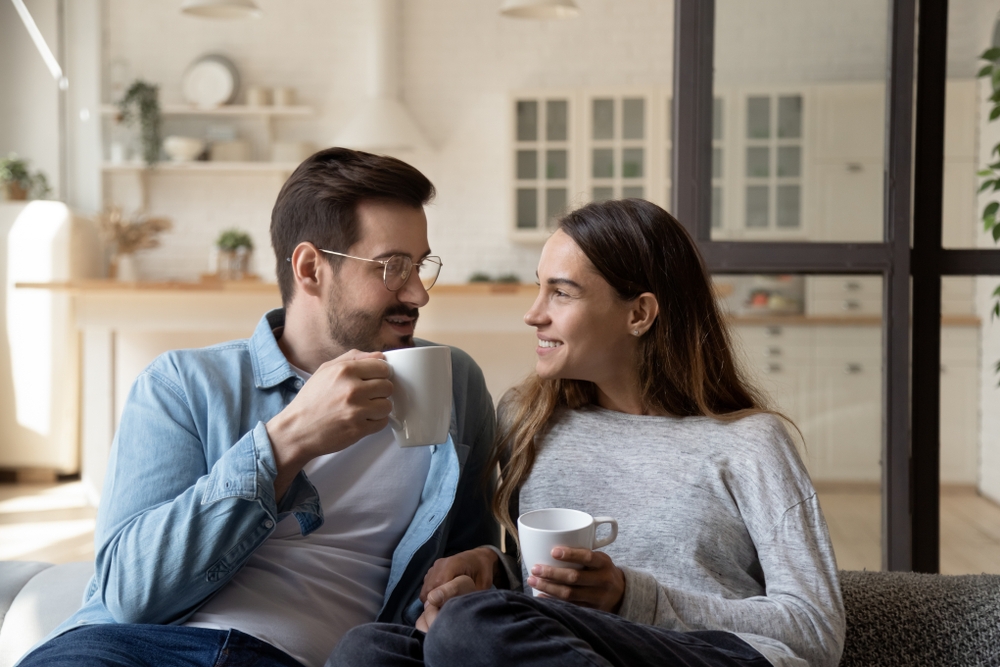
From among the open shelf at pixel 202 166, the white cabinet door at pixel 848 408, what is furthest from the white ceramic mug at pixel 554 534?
the open shelf at pixel 202 166

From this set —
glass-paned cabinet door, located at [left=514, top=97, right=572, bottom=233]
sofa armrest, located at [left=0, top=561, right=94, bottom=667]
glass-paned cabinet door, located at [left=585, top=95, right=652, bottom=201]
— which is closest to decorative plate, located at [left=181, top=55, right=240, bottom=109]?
glass-paned cabinet door, located at [left=514, top=97, right=572, bottom=233]

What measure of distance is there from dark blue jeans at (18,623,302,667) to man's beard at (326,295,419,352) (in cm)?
47

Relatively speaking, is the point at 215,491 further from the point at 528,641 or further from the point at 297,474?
the point at 528,641

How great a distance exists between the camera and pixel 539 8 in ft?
14.4

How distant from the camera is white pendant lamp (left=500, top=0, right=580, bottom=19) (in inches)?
169

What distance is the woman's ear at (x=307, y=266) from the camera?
143cm

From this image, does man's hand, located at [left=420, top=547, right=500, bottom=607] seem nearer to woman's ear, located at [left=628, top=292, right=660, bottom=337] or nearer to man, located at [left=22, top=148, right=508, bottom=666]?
man, located at [left=22, top=148, right=508, bottom=666]

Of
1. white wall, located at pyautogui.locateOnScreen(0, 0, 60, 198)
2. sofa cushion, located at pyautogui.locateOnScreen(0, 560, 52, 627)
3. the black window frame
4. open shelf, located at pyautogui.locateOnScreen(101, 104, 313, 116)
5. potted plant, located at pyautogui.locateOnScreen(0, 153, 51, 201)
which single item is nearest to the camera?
sofa cushion, located at pyautogui.locateOnScreen(0, 560, 52, 627)

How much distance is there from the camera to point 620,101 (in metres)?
5.62

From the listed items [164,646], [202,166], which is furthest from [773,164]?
[202,166]

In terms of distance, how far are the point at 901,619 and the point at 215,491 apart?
0.97 m

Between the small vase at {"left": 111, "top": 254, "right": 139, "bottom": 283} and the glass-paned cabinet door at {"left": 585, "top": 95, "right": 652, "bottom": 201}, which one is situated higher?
the glass-paned cabinet door at {"left": 585, "top": 95, "right": 652, "bottom": 201}

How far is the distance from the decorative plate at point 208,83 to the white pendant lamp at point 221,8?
46.1 inches

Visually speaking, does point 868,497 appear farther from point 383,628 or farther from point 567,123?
point 567,123
